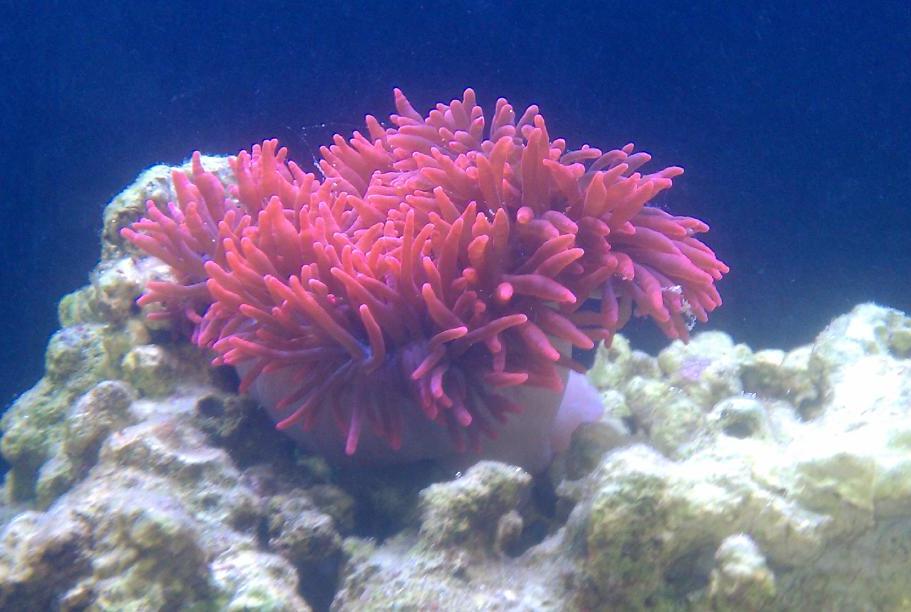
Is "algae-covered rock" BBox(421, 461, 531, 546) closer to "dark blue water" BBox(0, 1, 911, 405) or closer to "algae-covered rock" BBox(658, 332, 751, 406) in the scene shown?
"algae-covered rock" BBox(658, 332, 751, 406)

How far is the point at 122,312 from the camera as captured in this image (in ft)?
12.6

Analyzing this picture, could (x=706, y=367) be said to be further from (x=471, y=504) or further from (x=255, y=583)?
(x=255, y=583)

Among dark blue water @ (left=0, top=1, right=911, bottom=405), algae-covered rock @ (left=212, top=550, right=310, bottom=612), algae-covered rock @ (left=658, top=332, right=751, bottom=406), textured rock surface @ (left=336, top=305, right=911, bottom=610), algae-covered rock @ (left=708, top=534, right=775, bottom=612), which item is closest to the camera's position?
algae-covered rock @ (left=708, top=534, right=775, bottom=612)

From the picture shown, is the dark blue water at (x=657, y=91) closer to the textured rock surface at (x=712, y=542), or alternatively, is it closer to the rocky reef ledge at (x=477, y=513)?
the rocky reef ledge at (x=477, y=513)

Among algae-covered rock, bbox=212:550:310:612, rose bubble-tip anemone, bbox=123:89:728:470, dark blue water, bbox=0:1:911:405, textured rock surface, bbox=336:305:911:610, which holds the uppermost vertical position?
dark blue water, bbox=0:1:911:405

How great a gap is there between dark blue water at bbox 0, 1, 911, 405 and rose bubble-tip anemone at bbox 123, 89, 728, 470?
107 inches

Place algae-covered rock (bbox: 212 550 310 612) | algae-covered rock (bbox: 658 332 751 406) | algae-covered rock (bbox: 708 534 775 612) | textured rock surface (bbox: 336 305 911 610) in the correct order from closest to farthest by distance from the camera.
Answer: algae-covered rock (bbox: 708 534 775 612) → textured rock surface (bbox: 336 305 911 610) → algae-covered rock (bbox: 212 550 310 612) → algae-covered rock (bbox: 658 332 751 406)

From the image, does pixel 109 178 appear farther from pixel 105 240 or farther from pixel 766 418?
pixel 766 418

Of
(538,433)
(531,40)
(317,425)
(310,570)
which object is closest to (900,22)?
(531,40)

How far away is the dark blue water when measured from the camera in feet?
18.1

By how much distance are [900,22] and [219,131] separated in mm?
5644

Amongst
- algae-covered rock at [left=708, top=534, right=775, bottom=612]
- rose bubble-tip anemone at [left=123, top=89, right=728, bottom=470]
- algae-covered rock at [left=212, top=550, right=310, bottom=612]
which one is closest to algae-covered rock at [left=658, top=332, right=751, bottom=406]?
rose bubble-tip anemone at [left=123, top=89, right=728, bottom=470]

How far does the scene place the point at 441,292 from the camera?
273 cm

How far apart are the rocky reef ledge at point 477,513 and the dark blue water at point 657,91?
7.00ft
